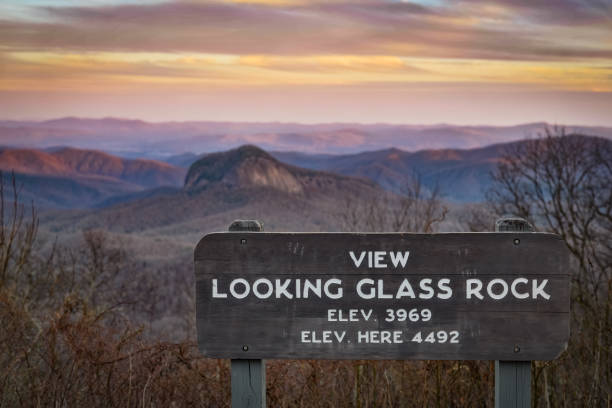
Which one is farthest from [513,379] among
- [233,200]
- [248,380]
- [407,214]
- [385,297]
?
[233,200]

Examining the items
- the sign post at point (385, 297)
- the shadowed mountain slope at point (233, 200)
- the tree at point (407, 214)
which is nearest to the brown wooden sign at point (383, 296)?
the sign post at point (385, 297)

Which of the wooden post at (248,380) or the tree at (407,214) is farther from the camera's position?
Result: the tree at (407,214)

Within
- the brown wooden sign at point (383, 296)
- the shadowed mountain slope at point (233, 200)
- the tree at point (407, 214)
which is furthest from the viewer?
the shadowed mountain slope at point (233, 200)

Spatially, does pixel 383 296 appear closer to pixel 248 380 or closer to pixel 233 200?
pixel 248 380

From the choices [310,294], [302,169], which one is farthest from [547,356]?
[302,169]

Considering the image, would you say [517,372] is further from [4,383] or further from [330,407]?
[4,383]

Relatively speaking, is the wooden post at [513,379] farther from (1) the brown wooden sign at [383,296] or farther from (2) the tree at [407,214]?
(2) the tree at [407,214]
